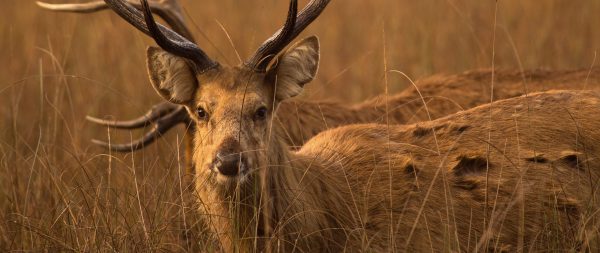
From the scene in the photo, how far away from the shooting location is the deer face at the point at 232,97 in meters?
4.83

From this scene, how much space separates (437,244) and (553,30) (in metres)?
6.58

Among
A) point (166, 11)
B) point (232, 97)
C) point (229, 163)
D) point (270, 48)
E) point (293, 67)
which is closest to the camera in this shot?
point (229, 163)

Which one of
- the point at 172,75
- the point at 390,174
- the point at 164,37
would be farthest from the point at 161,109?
the point at 390,174

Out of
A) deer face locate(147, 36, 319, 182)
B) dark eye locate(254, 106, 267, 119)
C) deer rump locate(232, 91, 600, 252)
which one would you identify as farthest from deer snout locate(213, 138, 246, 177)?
dark eye locate(254, 106, 267, 119)

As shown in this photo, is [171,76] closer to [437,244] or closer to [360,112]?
[437,244]

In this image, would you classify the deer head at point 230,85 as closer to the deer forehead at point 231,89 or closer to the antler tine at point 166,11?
the deer forehead at point 231,89

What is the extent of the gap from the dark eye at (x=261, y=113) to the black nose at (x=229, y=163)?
38 cm

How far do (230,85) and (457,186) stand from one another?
1.27 m

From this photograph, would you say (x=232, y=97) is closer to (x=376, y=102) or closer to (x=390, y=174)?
(x=390, y=174)

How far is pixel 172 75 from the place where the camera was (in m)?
5.29

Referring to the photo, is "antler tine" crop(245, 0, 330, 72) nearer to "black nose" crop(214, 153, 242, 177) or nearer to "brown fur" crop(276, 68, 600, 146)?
"black nose" crop(214, 153, 242, 177)

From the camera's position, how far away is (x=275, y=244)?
496 cm

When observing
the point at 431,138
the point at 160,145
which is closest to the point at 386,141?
the point at 431,138

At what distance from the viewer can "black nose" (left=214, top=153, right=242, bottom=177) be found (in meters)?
4.73
